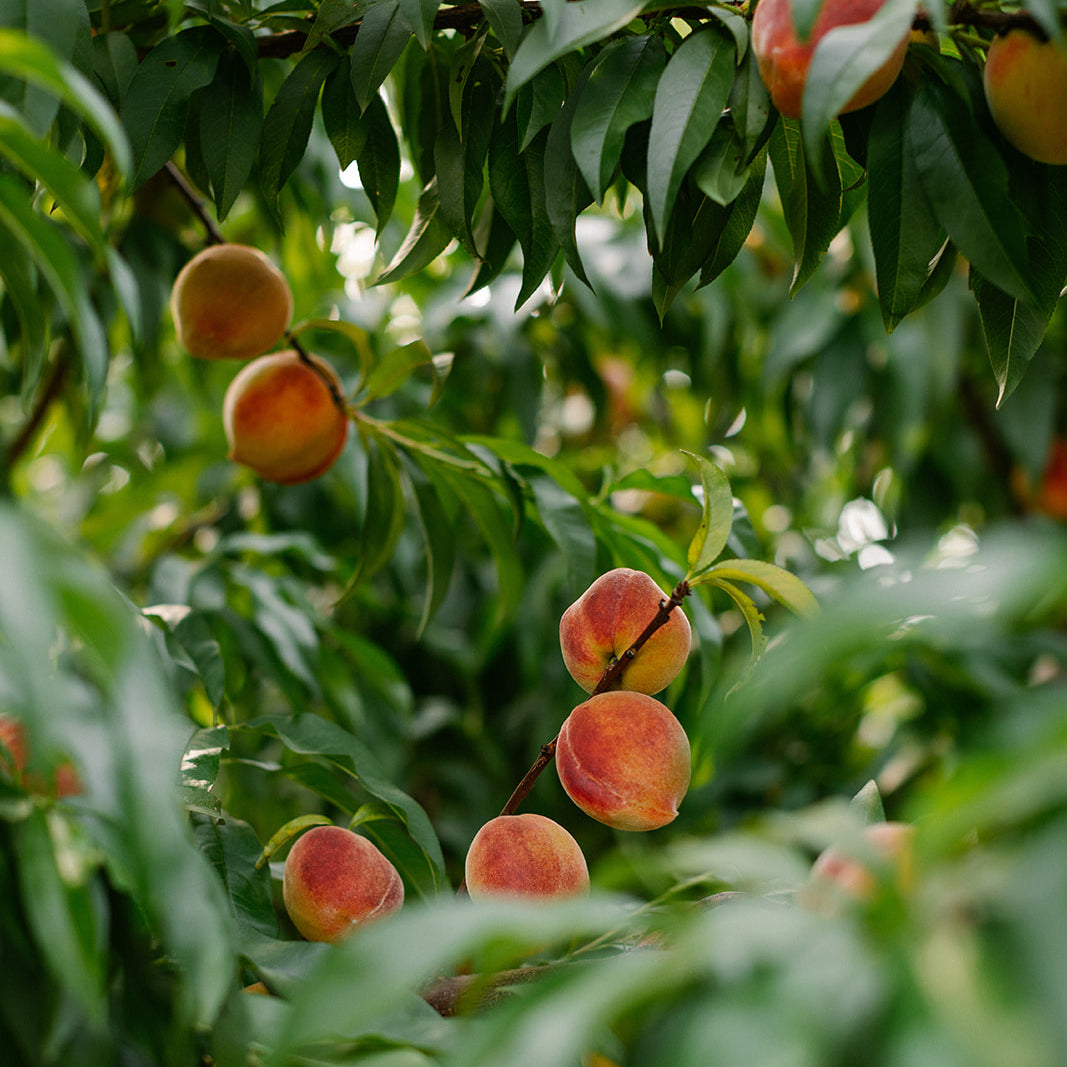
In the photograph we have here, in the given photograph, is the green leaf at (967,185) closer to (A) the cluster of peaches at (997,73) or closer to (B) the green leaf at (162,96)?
(A) the cluster of peaches at (997,73)

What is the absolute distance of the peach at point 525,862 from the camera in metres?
0.59

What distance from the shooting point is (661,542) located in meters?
0.90

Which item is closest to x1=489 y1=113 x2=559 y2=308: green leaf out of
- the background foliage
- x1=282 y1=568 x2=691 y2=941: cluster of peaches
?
the background foliage

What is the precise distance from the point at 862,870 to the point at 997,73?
1.32 ft

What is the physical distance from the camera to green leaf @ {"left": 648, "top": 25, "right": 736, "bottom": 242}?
1.68 ft

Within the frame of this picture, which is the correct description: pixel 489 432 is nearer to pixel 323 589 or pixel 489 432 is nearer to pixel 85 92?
pixel 323 589

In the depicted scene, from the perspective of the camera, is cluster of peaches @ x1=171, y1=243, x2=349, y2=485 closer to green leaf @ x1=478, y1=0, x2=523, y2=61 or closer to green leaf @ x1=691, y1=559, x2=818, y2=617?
green leaf @ x1=478, y1=0, x2=523, y2=61

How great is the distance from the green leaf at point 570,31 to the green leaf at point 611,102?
47mm

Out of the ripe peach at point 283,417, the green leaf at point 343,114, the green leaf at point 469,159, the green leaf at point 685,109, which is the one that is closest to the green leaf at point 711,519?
the green leaf at point 685,109

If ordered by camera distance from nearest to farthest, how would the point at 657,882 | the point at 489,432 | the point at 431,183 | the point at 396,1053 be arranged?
the point at 396,1053 → the point at 657,882 → the point at 431,183 → the point at 489,432

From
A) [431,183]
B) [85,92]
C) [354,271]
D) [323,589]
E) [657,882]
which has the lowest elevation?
[323,589]

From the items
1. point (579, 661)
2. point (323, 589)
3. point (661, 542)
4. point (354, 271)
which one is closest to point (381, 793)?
point (579, 661)

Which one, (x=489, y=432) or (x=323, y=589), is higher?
(x=489, y=432)

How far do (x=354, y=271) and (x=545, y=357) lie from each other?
38 cm
